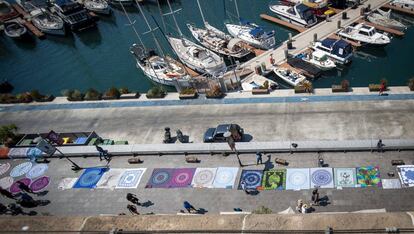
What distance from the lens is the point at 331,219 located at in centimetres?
1496

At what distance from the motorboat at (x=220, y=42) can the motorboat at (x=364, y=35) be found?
15.3 m

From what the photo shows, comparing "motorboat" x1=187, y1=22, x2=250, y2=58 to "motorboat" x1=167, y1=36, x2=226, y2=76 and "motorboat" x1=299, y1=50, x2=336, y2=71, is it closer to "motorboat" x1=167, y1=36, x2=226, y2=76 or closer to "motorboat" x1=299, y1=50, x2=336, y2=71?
"motorboat" x1=167, y1=36, x2=226, y2=76

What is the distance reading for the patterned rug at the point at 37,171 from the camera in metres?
36.6

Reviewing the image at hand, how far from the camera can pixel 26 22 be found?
8162cm

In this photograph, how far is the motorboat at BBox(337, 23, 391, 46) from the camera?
164 ft

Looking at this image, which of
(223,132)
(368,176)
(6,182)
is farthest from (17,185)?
(368,176)

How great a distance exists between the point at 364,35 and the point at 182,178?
36455mm

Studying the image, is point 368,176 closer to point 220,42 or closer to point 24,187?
point 24,187

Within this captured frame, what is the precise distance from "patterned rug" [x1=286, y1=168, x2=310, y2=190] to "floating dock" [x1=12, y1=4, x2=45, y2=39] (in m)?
67.4

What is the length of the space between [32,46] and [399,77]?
234 feet

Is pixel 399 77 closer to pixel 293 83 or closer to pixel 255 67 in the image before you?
pixel 293 83

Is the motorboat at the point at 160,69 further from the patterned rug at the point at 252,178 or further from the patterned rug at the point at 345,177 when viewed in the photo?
the patterned rug at the point at 345,177

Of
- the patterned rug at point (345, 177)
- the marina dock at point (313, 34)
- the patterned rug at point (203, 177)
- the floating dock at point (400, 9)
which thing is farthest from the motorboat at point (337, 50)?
the patterned rug at point (203, 177)

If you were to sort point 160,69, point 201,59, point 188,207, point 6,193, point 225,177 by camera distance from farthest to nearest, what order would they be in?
point 160,69
point 201,59
point 6,193
point 225,177
point 188,207
